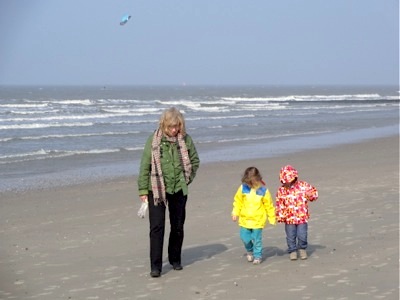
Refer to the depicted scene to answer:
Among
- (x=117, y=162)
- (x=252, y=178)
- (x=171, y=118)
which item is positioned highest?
(x=171, y=118)

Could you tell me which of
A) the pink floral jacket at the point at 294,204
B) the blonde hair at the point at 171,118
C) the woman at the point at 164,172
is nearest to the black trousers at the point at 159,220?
the woman at the point at 164,172

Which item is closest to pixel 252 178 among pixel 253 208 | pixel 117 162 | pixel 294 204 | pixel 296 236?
pixel 253 208

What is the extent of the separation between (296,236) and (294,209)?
260mm

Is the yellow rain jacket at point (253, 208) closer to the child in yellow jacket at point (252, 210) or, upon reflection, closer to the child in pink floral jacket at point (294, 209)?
the child in yellow jacket at point (252, 210)

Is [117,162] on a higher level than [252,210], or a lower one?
lower

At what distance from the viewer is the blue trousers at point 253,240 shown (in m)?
6.81

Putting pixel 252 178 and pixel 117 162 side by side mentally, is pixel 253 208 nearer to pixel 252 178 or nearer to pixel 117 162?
pixel 252 178

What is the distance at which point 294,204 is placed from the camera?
702cm

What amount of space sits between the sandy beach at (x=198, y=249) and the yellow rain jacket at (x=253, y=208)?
1.27ft

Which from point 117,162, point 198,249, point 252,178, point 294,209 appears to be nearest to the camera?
point 252,178

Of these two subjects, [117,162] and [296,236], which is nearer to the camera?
[296,236]

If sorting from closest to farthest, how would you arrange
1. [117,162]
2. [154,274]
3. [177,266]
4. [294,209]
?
[154,274] < [177,266] < [294,209] < [117,162]

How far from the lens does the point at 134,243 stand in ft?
26.5

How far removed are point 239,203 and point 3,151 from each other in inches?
602
